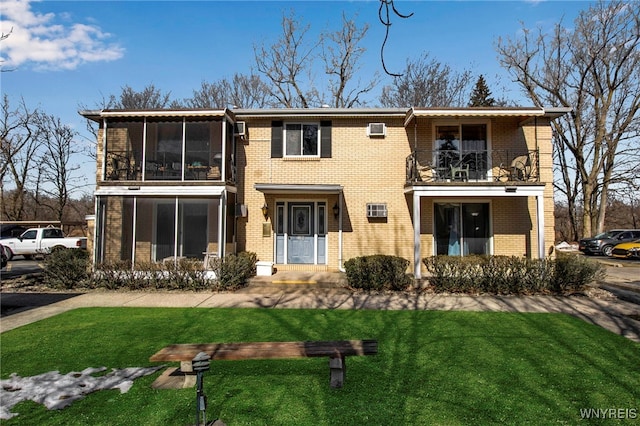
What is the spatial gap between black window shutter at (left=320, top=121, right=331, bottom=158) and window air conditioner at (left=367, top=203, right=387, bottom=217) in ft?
8.10

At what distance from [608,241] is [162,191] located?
88.4ft

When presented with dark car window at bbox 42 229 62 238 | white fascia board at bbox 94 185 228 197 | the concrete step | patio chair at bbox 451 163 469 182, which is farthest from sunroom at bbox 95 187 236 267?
dark car window at bbox 42 229 62 238

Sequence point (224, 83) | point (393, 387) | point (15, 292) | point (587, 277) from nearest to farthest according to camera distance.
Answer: point (393, 387)
point (587, 277)
point (15, 292)
point (224, 83)

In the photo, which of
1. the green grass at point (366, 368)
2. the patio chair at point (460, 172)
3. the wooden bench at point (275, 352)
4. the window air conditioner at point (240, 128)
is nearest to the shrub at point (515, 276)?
the green grass at point (366, 368)

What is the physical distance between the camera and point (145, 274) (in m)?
11.6

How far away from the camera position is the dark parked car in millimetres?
24125

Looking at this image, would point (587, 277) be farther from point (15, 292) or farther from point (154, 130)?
point (15, 292)

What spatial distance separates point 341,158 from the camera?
13891mm

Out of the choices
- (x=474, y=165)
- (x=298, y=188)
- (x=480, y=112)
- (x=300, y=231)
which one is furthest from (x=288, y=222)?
(x=480, y=112)

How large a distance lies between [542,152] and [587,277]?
509 cm

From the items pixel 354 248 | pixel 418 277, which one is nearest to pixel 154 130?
pixel 354 248

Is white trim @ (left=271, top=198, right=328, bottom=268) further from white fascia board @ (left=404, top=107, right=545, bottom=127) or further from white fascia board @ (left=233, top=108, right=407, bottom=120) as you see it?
white fascia board @ (left=404, top=107, right=545, bottom=127)

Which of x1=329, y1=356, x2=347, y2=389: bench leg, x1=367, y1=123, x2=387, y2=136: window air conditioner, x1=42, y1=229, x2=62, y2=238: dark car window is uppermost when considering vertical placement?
x1=367, y1=123, x2=387, y2=136: window air conditioner

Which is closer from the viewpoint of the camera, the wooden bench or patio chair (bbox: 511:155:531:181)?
the wooden bench
